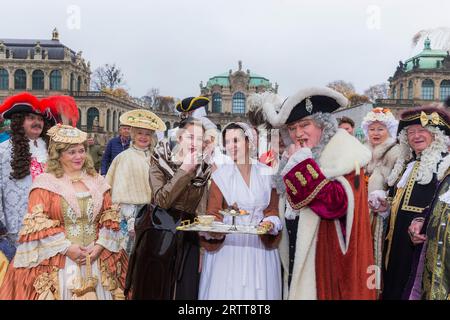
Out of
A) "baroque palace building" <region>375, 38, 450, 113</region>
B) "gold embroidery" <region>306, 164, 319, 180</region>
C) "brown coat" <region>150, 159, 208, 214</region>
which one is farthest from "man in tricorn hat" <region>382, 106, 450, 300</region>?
"baroque palace building" <region>375, 38, 450, 113</region>

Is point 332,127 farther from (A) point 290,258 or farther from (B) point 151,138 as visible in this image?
(B) point 151,138

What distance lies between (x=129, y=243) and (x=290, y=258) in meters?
2.32

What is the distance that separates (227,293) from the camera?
359cm

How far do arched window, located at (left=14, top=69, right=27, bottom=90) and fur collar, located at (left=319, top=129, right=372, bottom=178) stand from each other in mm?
8720

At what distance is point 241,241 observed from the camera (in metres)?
3.71

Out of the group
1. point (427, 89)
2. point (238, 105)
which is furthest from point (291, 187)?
point (427, 89)

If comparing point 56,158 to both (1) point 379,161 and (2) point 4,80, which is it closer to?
(1) point 379,161

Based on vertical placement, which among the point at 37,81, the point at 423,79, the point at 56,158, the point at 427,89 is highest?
the point at 423,79

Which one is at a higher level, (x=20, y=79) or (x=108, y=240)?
(x=20, y=79)

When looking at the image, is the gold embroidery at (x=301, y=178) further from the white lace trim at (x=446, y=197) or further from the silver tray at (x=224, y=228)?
the white lace trim at (x=446, y=197)

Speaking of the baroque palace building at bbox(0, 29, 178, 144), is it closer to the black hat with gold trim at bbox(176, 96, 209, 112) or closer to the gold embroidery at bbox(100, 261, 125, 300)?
the black hat with gold trim at bbox(176, 96, 209, 112)

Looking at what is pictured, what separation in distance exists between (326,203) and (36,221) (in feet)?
7.52

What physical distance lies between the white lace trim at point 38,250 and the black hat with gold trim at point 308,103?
2.04 m
